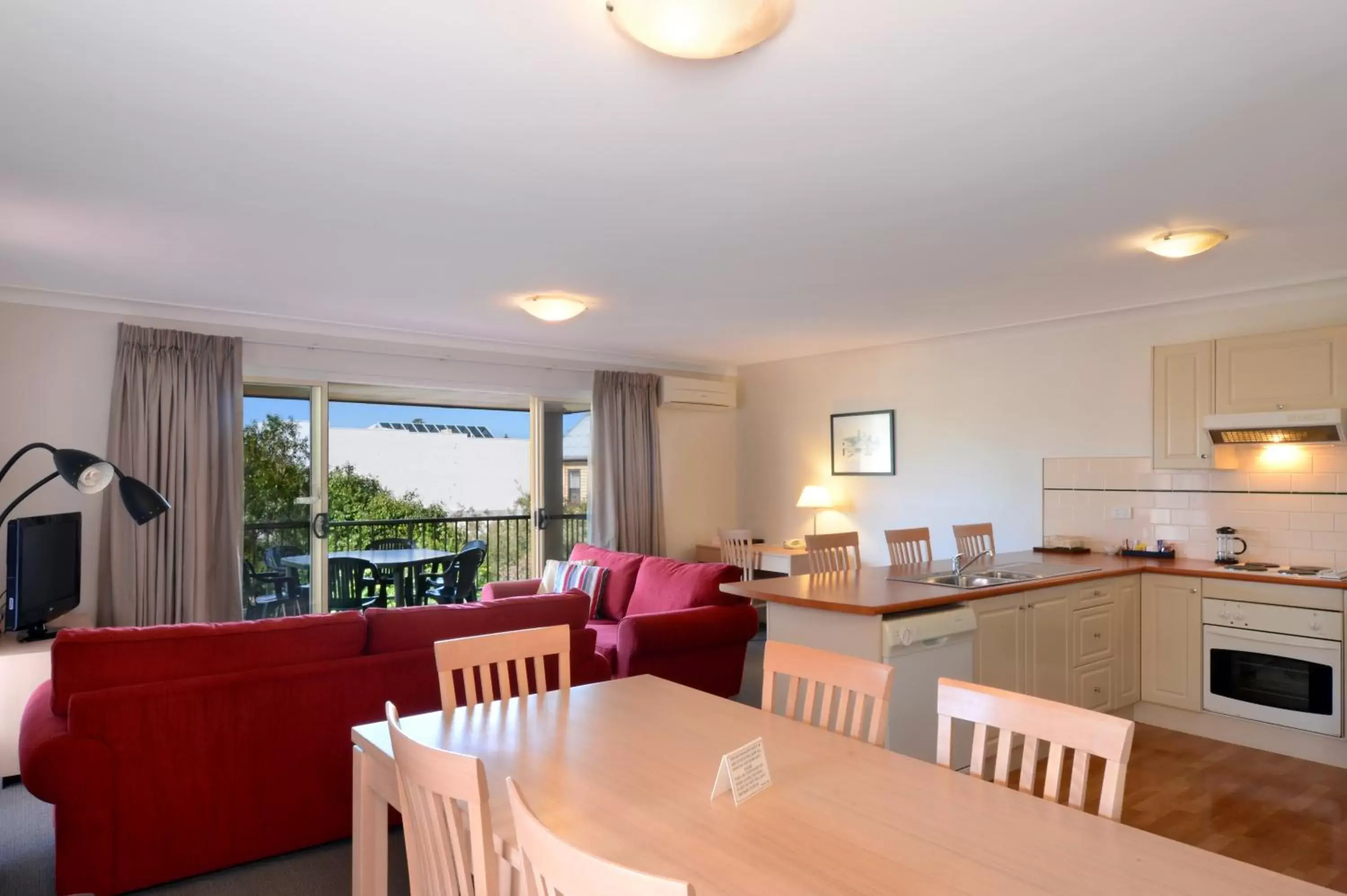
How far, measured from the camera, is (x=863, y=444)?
260 inches

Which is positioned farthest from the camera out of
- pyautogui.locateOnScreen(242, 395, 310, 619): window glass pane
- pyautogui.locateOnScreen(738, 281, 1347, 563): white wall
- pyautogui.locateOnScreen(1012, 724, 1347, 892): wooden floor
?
pyautogui.locateOnScreen(242, 395, 310, 619): window glass pane

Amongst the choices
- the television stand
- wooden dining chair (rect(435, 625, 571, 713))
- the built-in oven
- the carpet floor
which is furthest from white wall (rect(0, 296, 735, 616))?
the built-in oven

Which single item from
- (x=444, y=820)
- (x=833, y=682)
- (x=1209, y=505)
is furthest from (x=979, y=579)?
(x=444, y=820)

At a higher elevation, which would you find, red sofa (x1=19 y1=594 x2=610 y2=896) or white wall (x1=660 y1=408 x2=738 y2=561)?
white wall (x1=660 y1=408 x2=738 y2=561)

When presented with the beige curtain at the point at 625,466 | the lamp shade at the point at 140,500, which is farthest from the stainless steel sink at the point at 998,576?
the lamp shade at the point at 140,500

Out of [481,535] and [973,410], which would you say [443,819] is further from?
[481,535]

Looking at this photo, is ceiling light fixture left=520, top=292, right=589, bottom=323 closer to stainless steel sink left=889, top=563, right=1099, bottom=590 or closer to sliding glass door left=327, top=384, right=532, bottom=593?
sliding glass door left=327, top=384, right=532, bottom=593

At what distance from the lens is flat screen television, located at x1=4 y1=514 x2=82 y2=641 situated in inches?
150

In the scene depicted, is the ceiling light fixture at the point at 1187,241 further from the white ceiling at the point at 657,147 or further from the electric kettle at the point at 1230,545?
the electric kettle at the point at 1230,545

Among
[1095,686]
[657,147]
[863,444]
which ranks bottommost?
[1095,686]

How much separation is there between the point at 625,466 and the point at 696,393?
983 millimetres

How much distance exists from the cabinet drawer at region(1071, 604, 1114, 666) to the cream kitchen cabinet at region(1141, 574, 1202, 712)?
31 centimetres

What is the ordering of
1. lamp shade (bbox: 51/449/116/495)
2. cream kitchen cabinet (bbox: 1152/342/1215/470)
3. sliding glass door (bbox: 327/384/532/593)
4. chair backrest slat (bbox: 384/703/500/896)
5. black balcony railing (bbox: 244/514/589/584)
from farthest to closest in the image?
black balcony railing (bbox: 244/514/589/584)
sliding glass door (bbox: 327/384/532/593)
cream kitchen cabinet (bbox: 1152/342/1215/470)
lamp shade (bbox: 51/449/116/495)
chair backrest slat (bbox: 384/703/500/896)

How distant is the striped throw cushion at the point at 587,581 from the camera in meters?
5.36
